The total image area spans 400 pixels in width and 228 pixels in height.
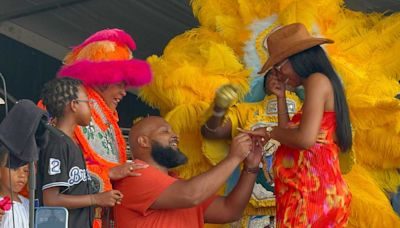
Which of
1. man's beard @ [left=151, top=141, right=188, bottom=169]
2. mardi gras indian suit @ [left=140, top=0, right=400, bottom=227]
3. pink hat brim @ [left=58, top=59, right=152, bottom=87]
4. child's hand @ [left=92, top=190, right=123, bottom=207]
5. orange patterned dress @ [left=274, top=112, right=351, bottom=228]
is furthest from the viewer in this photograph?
mardi gras indian suit @ [left=140, top=0, right=400, bottom=227]

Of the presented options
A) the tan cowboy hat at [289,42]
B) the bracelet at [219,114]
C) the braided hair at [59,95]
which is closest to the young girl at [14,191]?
the braided hair at [59,95]

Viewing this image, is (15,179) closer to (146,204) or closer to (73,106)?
(73,106)

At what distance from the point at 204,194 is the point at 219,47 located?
119 centimetres

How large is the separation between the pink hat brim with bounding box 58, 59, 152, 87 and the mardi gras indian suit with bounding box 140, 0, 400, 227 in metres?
0.43

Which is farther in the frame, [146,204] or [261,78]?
[261,78]

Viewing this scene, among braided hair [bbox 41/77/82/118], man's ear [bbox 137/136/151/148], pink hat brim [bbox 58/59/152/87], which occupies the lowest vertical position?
man's ear [bbox 137/136/151/148]

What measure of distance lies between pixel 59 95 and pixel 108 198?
1.45 ft

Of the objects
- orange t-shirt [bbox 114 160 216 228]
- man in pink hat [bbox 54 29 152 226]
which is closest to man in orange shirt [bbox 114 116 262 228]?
orange t-shirt [bbox 114 160 216 228]

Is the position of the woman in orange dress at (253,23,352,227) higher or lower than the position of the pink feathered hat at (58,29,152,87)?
lower

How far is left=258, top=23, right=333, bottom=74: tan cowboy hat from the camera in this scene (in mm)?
3121

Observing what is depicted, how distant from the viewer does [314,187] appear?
3062mm

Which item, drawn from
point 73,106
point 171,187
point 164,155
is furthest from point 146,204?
point 73,106

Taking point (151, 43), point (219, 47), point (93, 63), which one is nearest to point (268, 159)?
point (219, 47)

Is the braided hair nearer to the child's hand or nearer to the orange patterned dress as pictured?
the child's hand
